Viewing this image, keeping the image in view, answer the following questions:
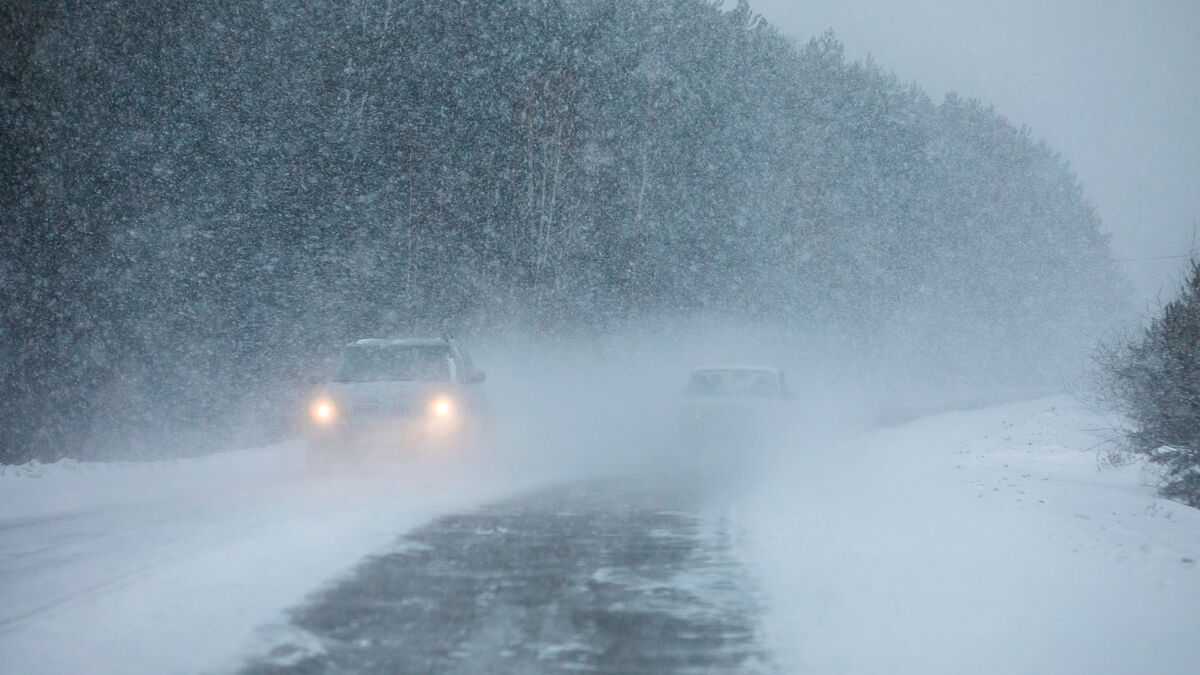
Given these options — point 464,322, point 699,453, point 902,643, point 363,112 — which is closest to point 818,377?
point 464,322

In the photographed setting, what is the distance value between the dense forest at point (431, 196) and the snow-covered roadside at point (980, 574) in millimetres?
9998

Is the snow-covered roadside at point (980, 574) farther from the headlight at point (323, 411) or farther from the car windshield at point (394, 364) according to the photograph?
the headlight at point (323, 411)

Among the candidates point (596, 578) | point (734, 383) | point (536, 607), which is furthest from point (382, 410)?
point (536, 607)

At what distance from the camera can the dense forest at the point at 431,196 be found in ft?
56.9

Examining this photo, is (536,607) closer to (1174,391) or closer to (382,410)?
(382,410)

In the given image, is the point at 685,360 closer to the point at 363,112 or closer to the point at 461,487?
the point at 363,112

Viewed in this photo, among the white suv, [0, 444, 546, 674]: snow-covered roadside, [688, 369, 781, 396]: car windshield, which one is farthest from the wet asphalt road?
[688, 369, 781, 396]: car windshield

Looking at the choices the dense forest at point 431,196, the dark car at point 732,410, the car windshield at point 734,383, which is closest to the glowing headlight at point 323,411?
the dense forest at point 431,196

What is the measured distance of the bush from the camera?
12.4m

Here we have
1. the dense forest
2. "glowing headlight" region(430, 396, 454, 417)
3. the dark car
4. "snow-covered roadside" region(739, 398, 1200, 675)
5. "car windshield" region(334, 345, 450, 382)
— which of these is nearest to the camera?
"snow-covered roadside" region(739, 398, 1200, 675)

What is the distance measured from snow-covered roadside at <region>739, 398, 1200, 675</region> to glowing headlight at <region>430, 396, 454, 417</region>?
4.02 m

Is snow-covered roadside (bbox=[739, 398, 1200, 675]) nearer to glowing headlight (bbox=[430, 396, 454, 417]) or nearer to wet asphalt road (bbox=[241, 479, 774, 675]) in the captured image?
wet asphalt road (bbox=[241, 479, 774, 675])

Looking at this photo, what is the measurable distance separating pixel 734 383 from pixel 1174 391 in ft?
29.0

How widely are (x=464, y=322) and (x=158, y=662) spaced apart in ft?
90.2
